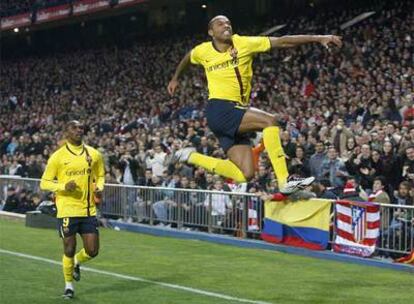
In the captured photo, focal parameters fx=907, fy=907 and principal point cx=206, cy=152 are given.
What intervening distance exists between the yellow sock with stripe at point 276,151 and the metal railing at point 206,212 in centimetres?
492

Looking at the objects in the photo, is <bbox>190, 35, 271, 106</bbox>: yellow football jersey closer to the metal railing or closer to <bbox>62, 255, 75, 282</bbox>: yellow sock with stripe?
<bbox>62, 255, 75, 282</bbox>: yellow sock with stripe

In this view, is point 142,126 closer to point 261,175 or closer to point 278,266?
point 261,175

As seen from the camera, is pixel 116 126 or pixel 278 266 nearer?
pixel 278 266

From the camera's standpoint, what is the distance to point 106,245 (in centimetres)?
1745

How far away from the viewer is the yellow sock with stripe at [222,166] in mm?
9461

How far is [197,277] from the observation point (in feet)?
43.5

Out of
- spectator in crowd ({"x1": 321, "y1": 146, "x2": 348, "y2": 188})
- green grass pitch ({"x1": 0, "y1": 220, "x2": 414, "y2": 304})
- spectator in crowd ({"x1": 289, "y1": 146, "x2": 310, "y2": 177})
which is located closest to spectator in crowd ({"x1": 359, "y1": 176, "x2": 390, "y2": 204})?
spectator in crowd ({"x1": 321, "y1": 146, "x2": 348, "y2": 188})

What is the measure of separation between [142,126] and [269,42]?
17631 mm

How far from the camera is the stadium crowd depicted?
15867 mm

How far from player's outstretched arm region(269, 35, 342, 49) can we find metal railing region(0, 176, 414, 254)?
Result: 5.58 m

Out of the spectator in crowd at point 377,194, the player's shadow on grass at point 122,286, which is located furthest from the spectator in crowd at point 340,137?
the player's shadow on grass at point 122,286

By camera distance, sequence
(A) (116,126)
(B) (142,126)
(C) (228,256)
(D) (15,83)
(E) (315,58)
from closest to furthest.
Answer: (C) (228,256), (E) (315,58), (B) (142,126), (A) (116,126), (D) (15,83)

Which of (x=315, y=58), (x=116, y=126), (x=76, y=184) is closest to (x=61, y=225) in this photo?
(x=76, y=184)

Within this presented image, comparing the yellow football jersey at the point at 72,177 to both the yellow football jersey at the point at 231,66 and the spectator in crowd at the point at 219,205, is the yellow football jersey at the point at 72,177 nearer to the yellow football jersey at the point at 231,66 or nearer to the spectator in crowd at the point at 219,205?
the yellow football jersey at the point at 231,66
